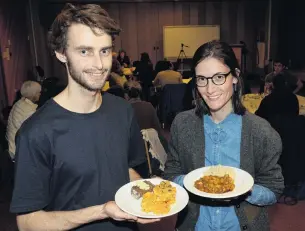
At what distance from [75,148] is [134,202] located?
31cm

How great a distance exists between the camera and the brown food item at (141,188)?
130cm

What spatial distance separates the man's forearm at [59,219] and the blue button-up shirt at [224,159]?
1.59 ft

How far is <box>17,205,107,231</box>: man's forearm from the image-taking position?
1.13 metres

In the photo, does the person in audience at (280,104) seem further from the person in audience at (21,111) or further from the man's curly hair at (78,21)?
the man's curly hair at (78,21)

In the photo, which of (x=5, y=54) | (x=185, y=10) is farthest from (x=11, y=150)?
(x=185, y=10)

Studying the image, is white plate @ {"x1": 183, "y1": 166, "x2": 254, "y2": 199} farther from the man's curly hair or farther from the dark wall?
the dark wall

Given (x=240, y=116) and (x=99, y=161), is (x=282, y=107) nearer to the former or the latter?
(x=240, y=116)

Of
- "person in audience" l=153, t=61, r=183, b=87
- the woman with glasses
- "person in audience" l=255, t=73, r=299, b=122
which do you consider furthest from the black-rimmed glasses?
"person in audience" l=153, t=61, r=183, b=87

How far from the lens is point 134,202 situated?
1274 mm

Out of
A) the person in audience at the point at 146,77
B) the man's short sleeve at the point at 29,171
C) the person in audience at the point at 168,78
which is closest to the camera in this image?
the man's short sleeve at the point at 29,171

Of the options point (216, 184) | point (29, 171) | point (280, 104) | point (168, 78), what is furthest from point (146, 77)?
point (29, 171)

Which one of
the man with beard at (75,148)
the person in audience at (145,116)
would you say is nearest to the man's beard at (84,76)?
the man with beard at (75,148)

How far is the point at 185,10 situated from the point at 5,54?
6425mm

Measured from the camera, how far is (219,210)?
1442mm
